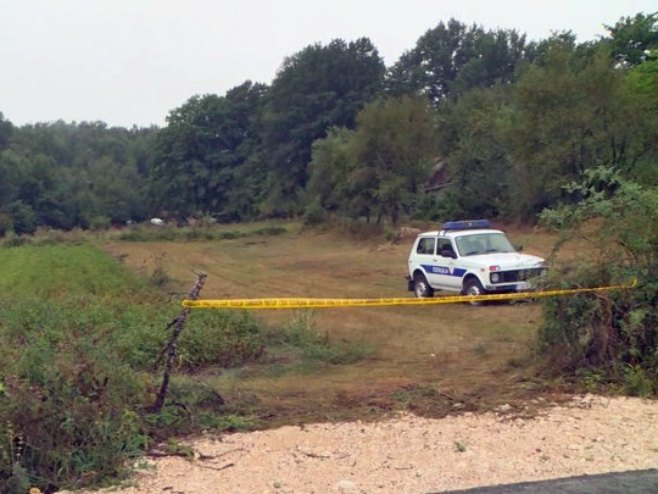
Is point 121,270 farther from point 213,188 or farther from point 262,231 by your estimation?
point 213,188

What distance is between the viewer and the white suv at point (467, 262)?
1970cm

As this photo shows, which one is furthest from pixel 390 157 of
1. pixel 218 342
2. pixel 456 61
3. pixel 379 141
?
→ pixel 456 61

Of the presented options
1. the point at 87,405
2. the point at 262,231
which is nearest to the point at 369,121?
the point at 262,231

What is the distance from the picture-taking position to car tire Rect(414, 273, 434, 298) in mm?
21984

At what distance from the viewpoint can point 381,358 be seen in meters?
13.9

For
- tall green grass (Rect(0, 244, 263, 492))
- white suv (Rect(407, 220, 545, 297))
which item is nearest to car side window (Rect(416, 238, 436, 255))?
white suv (Rect(407, 220, 545, 297))

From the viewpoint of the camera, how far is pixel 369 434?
848 cm

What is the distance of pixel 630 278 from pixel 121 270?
1033 inches

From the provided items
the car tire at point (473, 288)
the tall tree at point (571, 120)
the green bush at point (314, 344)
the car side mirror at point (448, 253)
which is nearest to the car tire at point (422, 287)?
the car side mirror at point (448, 253)

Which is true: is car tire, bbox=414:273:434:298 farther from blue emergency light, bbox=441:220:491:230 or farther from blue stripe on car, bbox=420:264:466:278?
blue emergency light, bbox=441:220:491:230

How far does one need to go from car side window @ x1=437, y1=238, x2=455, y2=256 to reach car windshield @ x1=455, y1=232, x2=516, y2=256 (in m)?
0.19

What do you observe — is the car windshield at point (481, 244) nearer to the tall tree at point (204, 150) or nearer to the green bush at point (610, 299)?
the green bush at point (610, 299)

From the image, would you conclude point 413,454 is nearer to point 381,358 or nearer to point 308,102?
point 381,358

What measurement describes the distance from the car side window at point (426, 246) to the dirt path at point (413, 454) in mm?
12666
